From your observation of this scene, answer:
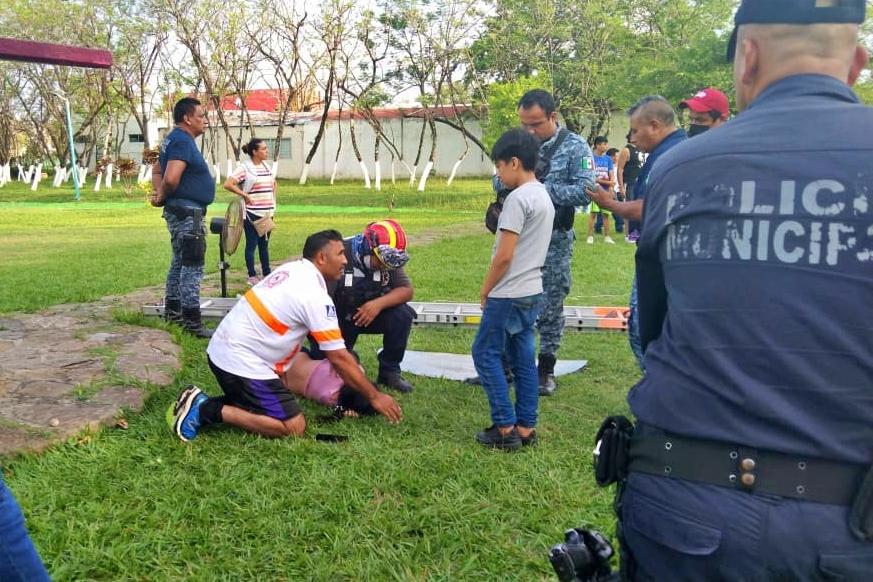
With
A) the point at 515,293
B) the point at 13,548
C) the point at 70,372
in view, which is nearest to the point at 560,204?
the point at 515,293

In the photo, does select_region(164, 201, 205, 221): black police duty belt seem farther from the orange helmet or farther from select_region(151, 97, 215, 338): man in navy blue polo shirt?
the orange helmet

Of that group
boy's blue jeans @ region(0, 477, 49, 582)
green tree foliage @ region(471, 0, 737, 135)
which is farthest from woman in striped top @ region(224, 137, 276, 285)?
green tree foliage @ region(471, 0, 737, 135)

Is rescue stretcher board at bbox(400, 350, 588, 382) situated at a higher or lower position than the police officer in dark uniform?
lower

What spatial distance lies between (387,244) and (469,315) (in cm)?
230

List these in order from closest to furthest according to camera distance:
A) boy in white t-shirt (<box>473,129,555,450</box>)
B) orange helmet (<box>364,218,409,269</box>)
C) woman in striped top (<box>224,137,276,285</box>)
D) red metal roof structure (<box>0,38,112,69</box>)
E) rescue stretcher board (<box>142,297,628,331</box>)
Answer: red metal roof structure (<box>0,38,112,69</box>), boy in white t-shirt (<box>473,129,555,450</box>), orange helmet (<box>364,218,409,269</box>), rescue stretcher board (<box>142,297,628,331</box>), woman in striped top (<box>224,137,276,285</box>)

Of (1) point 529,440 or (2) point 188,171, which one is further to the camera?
(2) point 188,171

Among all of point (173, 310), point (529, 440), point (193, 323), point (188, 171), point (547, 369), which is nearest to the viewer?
point (529, 440)

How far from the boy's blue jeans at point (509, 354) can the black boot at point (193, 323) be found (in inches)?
125

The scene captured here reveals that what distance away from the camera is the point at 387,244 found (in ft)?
16.0

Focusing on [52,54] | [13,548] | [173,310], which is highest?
[52,54]

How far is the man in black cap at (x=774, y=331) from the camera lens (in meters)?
1.29

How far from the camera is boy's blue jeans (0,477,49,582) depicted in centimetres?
210

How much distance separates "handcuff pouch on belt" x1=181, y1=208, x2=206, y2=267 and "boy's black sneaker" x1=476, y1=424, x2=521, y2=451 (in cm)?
330

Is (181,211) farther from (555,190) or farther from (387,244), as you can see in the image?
(555,190)
